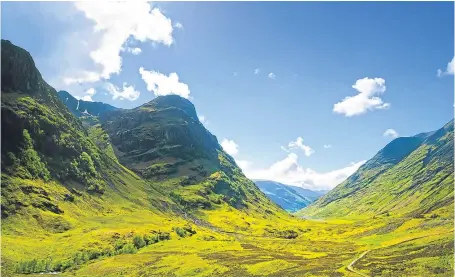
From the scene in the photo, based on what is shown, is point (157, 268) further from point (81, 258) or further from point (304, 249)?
point (304, 249)

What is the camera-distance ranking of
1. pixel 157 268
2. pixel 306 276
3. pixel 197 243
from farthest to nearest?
pixel 197 243 < pixel 157 268 < pixel 306 276

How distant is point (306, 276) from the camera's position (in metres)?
105

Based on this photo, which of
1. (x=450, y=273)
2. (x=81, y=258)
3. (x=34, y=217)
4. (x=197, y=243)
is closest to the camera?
(x=450, y=273)

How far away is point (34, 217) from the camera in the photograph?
17762 cm

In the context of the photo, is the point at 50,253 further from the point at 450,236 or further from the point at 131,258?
the point at 450,236

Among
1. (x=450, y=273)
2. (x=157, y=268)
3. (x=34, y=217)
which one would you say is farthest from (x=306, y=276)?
(x=34, y=217)

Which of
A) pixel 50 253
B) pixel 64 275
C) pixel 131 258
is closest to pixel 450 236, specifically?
pixel 131 258

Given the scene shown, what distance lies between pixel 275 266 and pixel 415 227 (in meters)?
96.5

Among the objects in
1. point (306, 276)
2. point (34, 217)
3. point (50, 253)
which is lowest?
point (306, 276)

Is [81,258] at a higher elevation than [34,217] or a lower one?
lower

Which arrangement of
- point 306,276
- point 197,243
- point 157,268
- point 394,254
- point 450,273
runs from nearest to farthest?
1. point 450,273
2. point 306,276
3. point 394,254
4. point 157,268
5. point 197,243

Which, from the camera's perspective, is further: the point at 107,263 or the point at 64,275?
the point at 107,263

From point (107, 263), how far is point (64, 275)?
17.0 meters

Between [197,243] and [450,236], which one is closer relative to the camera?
[450,236]
